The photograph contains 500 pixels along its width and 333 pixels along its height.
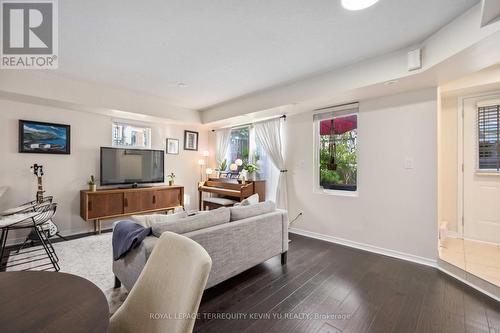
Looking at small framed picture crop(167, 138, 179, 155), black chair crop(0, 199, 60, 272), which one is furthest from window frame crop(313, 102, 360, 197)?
black chair crop(0, 199, 60, 272)

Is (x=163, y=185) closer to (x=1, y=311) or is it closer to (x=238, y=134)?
(x=238, y=134)

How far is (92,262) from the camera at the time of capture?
2760 millimetres

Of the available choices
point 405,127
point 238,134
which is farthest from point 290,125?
point 405,127

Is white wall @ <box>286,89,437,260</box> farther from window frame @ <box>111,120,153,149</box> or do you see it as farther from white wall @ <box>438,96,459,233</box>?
window frame @ <box>111,120,153,149</box>

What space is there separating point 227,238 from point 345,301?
3.96 ft

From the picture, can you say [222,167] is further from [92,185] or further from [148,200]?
[92,185]

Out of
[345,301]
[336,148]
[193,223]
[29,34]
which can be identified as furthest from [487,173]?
[29,34]

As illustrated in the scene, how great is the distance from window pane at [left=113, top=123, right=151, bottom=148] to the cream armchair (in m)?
4.15

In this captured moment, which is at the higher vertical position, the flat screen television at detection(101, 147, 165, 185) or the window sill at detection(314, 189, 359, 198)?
the flat screen television at detection(101, 147, 165, 185)

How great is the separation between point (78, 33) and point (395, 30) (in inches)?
120

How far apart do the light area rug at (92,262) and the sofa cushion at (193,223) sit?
775 millimetres

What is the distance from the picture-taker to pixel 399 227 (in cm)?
300

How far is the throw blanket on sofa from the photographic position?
5.98 feet

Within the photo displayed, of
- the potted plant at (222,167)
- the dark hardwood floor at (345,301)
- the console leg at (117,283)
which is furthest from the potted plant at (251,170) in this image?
the console leg at (117,283)
